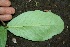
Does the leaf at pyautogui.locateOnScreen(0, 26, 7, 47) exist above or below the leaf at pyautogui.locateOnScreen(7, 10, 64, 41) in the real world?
below

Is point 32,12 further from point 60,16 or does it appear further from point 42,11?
point 60,16

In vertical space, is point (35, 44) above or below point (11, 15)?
below

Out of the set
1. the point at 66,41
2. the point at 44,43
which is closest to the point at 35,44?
the point at 44,43

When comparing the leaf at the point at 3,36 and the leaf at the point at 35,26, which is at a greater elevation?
the leaf at the point at 35,26

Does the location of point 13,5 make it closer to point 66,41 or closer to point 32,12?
point 32,12

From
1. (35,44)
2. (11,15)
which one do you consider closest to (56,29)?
(35,44)

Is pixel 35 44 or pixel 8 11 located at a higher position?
pixel 8 11
